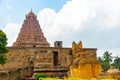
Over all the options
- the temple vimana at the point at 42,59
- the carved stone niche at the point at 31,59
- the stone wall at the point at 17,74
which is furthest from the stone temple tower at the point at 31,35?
the stone wall at the point at 17,74

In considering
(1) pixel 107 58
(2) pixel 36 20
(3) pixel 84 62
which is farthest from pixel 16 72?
(1) pixel 107 58

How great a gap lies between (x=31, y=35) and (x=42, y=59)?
21.6m

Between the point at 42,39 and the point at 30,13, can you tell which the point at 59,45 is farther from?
the point at 30,13

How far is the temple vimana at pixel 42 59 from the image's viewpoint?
64.2ft

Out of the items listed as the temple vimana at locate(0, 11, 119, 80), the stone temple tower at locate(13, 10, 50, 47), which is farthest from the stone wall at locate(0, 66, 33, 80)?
the stone temple tower at locate(13, 10, 50, 47)

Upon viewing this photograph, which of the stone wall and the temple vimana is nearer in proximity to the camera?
the temple vimana

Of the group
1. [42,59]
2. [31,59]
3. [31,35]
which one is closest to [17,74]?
[42,59]

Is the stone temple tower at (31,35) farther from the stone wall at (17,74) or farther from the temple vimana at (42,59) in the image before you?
the stone wall at (17,74)

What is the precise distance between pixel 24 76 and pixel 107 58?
36.4 m

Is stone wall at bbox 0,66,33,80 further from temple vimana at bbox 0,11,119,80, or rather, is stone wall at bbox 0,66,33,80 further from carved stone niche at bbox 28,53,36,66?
carved stone niche at bbox 28,53,36,66

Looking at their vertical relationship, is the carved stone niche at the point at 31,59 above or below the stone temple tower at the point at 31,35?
below

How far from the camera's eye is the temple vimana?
64.2 ft

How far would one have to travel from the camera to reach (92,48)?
158 ft

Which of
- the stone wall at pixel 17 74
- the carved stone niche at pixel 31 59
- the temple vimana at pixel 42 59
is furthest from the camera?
the carved stone niche at pixel 31 59
